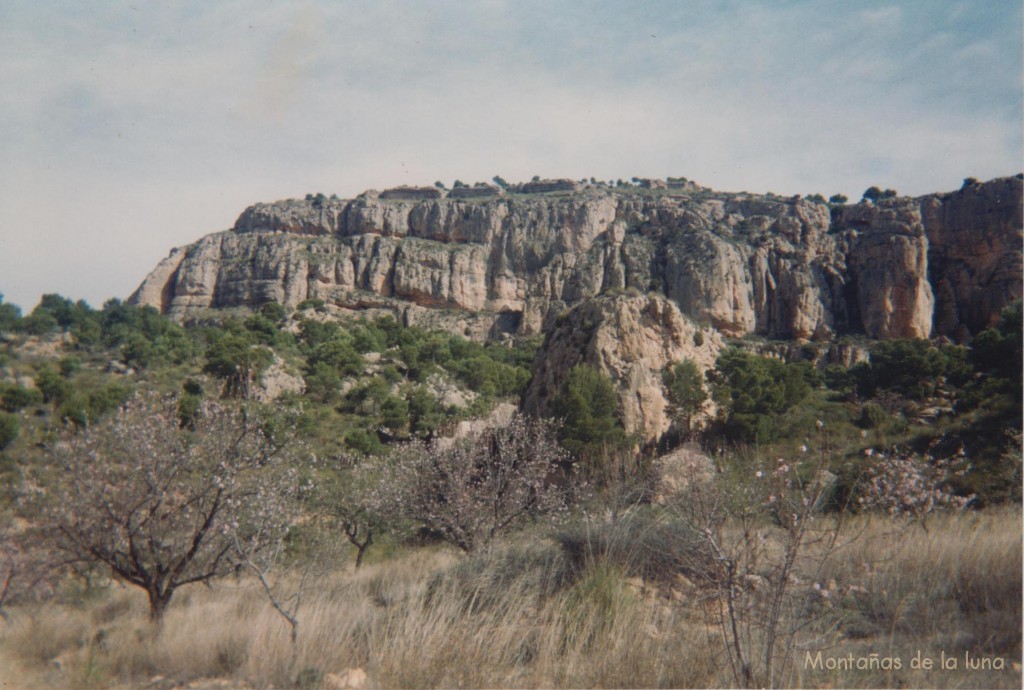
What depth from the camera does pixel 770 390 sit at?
21.3 metres

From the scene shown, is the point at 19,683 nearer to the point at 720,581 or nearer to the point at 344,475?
the point at 720,581

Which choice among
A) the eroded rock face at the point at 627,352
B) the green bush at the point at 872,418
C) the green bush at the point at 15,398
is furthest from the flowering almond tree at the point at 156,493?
the green bush at the point at 15,398

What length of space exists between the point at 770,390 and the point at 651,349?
5115 mm

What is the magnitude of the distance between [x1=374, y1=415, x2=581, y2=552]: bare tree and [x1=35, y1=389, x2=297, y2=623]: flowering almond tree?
3027 millimetres

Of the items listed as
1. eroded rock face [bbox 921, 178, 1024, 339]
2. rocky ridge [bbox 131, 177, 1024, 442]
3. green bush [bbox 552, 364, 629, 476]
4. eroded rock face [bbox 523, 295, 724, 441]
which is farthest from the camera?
rocky ridge [bbox 131, 177, 1024, 442]

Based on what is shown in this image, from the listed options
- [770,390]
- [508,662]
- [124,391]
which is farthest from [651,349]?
[124,391]

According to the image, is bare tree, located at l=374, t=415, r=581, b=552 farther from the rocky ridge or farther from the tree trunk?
the rocky ridge

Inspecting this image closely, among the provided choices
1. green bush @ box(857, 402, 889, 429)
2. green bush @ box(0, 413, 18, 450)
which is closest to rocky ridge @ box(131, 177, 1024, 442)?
green bush @ box(857, 402, 889, 429)

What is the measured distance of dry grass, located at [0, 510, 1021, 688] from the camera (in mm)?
3680

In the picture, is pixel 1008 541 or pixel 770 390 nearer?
pixel 1008 541

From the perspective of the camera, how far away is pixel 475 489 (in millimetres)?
10469

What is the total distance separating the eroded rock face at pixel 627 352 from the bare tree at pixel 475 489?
5455 mm

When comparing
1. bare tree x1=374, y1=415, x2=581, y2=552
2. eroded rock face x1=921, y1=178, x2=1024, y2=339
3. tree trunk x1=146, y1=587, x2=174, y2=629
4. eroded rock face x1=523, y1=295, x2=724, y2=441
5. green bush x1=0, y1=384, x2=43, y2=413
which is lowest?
tree trunk x1=146, y1=587, x2=174, y2=629

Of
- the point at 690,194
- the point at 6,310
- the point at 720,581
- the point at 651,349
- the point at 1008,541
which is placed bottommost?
the point at 1008,541
